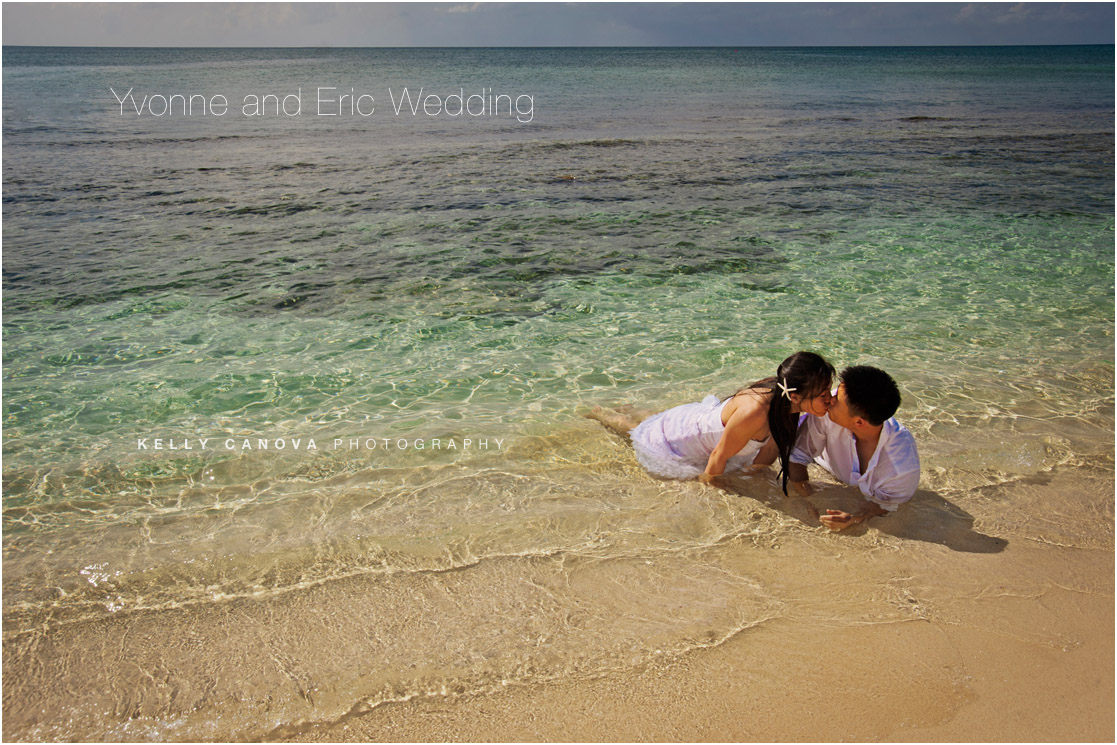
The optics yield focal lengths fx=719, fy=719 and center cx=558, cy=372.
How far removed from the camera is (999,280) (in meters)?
9.62

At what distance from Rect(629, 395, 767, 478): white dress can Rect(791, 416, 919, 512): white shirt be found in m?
0.35

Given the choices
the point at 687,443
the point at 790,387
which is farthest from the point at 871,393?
the point at 687,443

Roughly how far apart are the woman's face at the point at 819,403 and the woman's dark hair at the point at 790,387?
2cm

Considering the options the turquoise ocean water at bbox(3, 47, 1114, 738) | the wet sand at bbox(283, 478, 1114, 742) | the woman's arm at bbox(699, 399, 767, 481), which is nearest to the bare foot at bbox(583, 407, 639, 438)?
the turquoise ocean water at bbox(3, 47, 1114, 738)

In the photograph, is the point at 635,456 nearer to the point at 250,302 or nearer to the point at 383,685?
the point at 383,685

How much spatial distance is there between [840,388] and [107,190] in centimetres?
1561

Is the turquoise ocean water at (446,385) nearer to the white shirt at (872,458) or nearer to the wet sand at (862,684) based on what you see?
the wet sand at (862,684)

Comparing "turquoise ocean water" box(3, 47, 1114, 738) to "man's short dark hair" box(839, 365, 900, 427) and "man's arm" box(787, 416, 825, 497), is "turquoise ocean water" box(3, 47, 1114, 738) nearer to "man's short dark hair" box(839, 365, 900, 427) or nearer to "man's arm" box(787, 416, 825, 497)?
"man's arm" box(787, 416, 825, 497)

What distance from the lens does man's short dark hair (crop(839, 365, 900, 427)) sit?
4.18 meters

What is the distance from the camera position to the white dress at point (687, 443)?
5.11m

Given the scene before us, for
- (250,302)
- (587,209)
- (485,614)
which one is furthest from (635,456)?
(587,209)

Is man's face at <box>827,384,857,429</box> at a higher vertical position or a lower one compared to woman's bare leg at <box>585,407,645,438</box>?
higher

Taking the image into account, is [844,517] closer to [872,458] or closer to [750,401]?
[872,458]

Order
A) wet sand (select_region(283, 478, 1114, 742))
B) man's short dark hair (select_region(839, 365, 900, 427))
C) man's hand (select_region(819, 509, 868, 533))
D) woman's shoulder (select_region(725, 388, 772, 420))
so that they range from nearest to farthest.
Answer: wet sand (select_region(283, 478, 1114, 742)), man's short dark hair (select_region(839, 365, 900, 427)), man's hand (select_region(819, 509, 868, 533)), woman's shoulder (select_region(725, 388, 772, 420))
